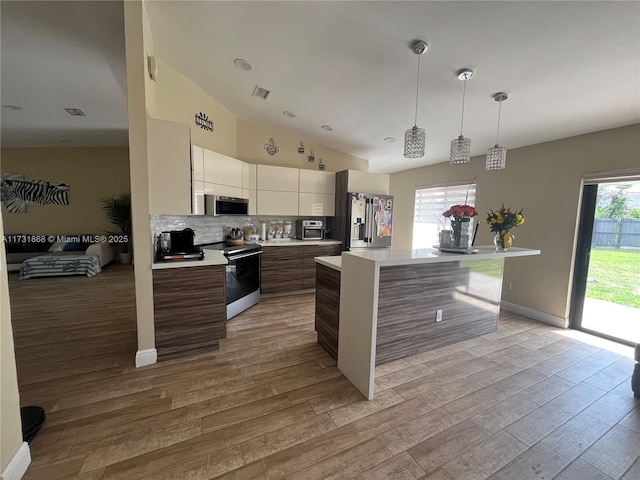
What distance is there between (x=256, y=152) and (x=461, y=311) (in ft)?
13.0

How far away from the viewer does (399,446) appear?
156 cm

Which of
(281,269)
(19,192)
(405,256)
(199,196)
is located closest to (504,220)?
(405,256)

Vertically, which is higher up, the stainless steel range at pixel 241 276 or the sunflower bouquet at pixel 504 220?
the sunflower bouquet at pixel 504 220

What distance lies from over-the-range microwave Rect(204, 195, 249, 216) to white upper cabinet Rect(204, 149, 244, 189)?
22 cm

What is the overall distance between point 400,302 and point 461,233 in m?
0.98

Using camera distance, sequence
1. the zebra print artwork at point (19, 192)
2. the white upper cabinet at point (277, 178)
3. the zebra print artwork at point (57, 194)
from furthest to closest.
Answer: the zebra print artwork at point (57, 194) < the zebra print artwork at point (19, 192) < the white upper cabinet at point (277, 178)

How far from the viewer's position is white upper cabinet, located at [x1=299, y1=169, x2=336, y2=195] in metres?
4.57

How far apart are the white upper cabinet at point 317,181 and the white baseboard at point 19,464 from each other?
3.99m

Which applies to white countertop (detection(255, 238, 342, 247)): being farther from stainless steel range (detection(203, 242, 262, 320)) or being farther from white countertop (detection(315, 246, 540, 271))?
white countertop (detection(315, 246, 540, 271))

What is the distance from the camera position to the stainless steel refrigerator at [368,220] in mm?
4586

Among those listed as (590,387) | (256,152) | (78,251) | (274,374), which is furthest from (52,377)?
(78,251)

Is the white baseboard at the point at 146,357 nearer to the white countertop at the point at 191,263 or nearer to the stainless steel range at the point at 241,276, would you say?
the white countertop at the point at 191,263

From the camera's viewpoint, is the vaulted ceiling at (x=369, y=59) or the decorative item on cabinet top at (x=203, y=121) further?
the decorative item on cabinet top at (x=203, y=121)

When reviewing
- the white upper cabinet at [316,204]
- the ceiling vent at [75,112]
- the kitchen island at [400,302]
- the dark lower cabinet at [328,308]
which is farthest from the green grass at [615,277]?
the ceiling vent at [75,112]
